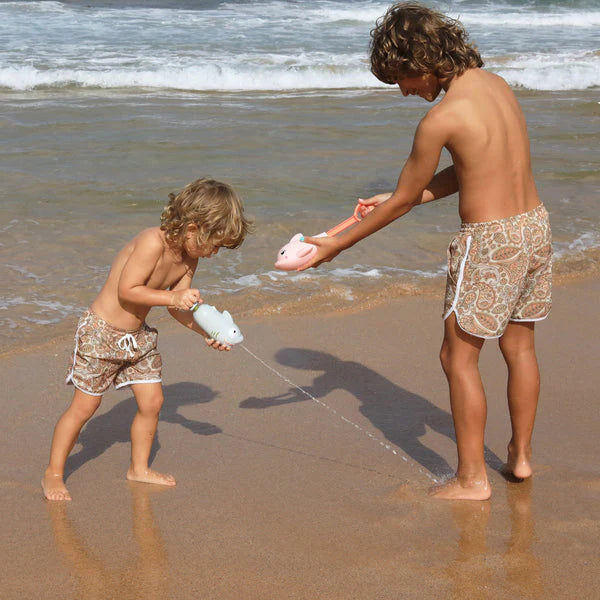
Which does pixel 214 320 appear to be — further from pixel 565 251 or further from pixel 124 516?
pixel 565 251

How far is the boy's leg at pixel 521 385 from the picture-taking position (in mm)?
3270

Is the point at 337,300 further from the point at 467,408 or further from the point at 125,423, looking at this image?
the point at 467,408

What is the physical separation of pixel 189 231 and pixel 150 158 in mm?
5484

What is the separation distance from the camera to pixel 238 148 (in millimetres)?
8852

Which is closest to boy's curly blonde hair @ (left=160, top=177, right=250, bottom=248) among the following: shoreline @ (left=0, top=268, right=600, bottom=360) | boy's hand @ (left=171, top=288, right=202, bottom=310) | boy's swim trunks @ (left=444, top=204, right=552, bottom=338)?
boy's hand @ (left=171, top=288, right=202, bottom=310)

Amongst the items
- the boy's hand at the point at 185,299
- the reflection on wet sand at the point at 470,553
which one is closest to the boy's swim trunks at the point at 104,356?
the boy's hand at the point at 185,299

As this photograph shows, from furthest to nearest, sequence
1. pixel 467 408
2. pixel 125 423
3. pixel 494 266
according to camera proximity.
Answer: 1. pixel 125 423
2. pixel 467 408
3. pixel 494 266

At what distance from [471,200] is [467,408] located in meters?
0.74

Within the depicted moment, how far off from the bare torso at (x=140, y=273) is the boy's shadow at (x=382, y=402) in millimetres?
890

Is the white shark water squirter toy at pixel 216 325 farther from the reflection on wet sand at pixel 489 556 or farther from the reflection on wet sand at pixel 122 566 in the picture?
the reflection on wet sand at pixel 489 556

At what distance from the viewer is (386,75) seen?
9.87 ft

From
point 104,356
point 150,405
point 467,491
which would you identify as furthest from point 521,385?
point 104,356

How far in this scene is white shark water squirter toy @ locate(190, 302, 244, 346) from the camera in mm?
3152

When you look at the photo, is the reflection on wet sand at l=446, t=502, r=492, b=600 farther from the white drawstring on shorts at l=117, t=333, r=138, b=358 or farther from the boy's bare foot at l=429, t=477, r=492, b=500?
the white drawstring on shorts at l=117, t=333, r=138, b=358
